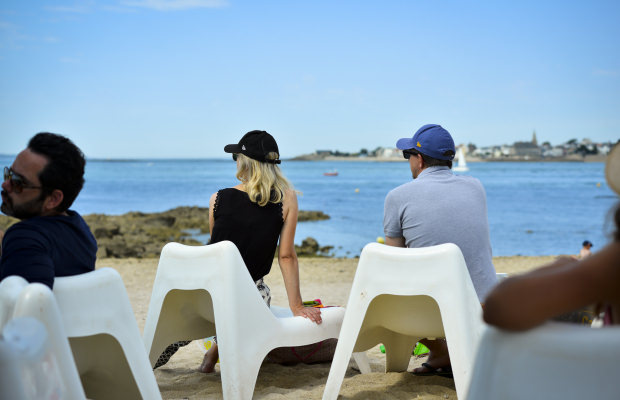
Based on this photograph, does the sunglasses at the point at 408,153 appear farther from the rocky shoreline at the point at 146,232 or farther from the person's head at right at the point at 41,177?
the rocky shoreline at the point at 146,232

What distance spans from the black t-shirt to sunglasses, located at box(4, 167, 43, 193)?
110 mm

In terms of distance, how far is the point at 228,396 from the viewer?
2.90 meters

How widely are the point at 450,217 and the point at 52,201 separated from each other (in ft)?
6.05

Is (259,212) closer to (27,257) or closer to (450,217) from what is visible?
(450,217)

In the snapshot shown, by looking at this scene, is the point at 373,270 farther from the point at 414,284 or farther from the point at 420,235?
the point at 420,235

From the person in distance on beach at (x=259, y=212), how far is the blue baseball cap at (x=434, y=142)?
74 centimetres

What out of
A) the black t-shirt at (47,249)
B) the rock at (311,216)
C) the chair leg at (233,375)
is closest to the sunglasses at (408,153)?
the chair leg at (233,375)

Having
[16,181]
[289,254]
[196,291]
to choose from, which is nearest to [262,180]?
[289,254]

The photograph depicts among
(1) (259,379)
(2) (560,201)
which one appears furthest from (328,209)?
(1) (259,379)

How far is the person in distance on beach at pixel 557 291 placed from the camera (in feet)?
3.72

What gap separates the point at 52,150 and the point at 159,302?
1.22 m

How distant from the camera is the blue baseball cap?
11.0ft

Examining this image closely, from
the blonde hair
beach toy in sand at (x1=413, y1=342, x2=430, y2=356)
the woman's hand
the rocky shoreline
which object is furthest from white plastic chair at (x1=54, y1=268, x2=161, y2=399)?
the rocky shoreline

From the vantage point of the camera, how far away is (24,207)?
7.08 ft
